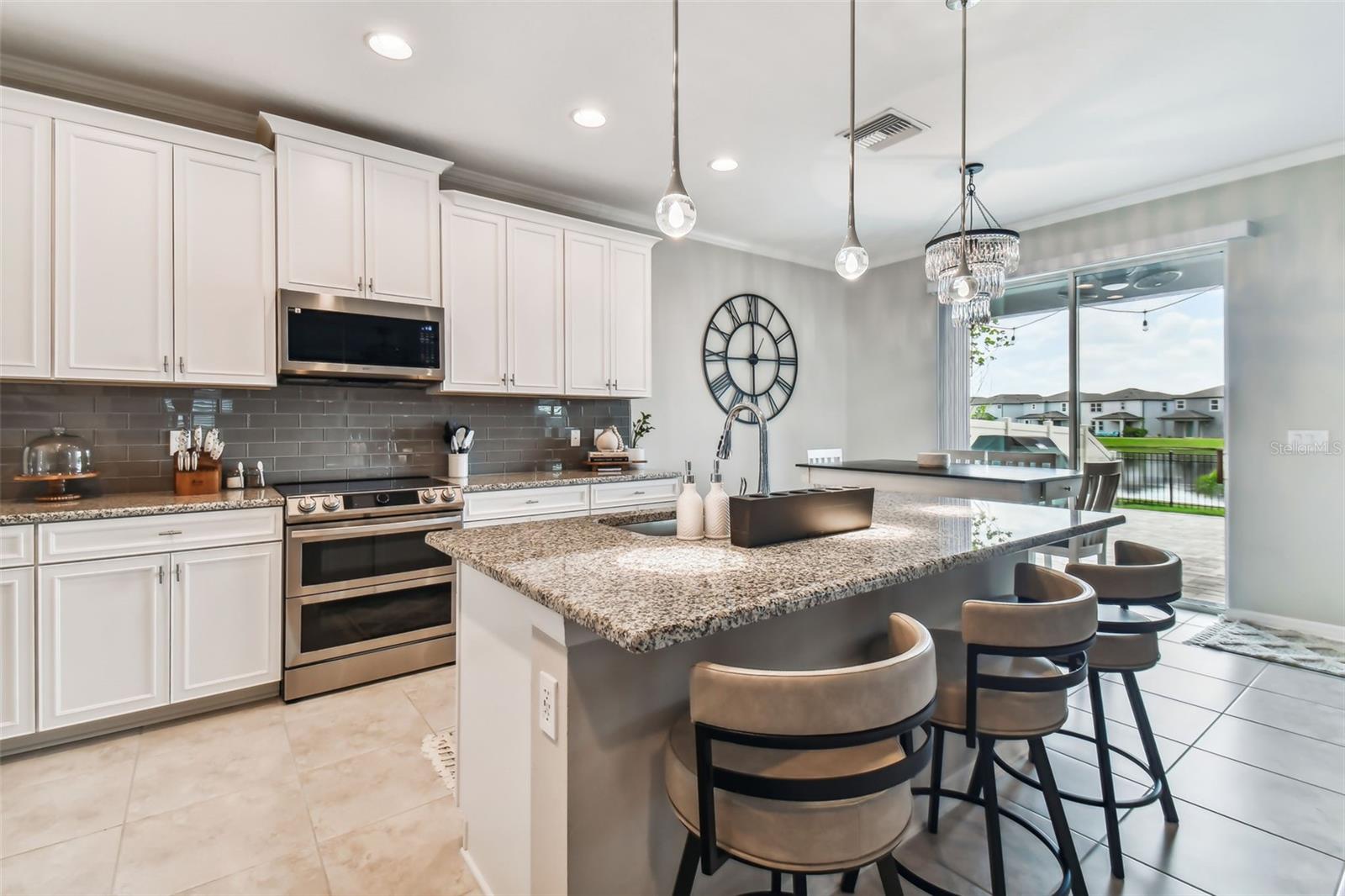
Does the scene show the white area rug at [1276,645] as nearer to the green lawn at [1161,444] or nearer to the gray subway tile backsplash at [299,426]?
the green lawn at [1161,444]

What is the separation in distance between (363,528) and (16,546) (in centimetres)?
114

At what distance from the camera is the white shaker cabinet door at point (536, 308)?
3.65m

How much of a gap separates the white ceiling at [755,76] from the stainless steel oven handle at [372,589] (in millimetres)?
2229

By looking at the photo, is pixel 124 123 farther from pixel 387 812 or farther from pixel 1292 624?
pixel 1292 624

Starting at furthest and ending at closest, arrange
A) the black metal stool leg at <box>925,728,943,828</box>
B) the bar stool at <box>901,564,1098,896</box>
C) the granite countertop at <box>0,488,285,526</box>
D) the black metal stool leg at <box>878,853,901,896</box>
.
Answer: the granite countertop at <box>0,488,285,526</box> → the black metal stool leg at <box>925,728,943,828</box> → the bar stool at <box>901,564,1098,896</box> → the black metal stool leg at <box>878,853,901,896</box>

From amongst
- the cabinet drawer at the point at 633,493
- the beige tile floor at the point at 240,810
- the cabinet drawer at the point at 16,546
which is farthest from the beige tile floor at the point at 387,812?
the cabinet drawer at the point at 633,493

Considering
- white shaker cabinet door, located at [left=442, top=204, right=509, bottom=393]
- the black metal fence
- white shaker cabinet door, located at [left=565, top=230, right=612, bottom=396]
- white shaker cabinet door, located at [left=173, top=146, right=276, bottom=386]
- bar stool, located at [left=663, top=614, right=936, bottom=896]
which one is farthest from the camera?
the black metal fence

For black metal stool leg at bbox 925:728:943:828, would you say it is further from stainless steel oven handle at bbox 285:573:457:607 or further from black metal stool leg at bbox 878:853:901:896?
stainless steel oven handle at bbox 285:573:457:607

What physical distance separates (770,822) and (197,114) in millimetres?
3823

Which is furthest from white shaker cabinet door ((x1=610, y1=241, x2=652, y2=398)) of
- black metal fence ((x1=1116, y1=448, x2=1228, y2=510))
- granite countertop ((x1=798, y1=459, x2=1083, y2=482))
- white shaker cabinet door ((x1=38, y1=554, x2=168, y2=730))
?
black metal fence ((x1=1116, y1=448, x2=1228, y2=510))

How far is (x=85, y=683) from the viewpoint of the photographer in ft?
7.72

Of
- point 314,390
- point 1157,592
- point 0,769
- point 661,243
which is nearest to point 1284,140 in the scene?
point 1157,592

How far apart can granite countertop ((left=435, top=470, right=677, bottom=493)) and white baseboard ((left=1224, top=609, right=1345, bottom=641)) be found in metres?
3.64

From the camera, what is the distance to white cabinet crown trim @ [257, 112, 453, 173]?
9.33ft
